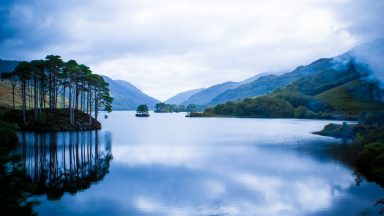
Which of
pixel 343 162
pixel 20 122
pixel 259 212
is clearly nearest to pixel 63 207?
pixel 259 212

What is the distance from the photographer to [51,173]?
3161cm

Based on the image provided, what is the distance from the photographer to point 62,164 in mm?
35969

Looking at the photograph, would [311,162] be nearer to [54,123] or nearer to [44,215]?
[44,215]

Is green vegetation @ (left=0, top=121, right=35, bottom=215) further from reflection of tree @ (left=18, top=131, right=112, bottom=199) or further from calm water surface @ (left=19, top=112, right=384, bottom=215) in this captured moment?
reflection of tree @ (left=18, top=131, right=112, bottom=199)

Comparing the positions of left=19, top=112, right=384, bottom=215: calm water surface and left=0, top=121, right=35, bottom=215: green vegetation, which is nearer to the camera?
left=0, top=121, right=35, bottom=215: green vegetation

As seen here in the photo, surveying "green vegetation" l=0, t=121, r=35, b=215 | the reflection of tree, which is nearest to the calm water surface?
the reflection of tree

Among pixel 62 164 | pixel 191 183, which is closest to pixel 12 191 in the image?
pixel 191 183

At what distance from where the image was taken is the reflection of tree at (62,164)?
2755 cm

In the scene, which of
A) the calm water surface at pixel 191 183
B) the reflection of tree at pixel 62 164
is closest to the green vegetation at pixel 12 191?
the calm water surface at pixel 191 183

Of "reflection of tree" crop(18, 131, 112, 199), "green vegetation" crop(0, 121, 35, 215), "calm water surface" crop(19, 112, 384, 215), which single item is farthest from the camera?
"reflection of tree" crop(18, 131, 112, 199)

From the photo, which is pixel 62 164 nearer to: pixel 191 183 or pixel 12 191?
pixel 191 183

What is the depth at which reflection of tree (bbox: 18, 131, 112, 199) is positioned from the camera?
90.4 feet

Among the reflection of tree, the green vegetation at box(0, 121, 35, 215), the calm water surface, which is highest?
the green vegetation at box(0, 121, 35, 215)

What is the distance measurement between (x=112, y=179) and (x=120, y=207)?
8.54 meters
